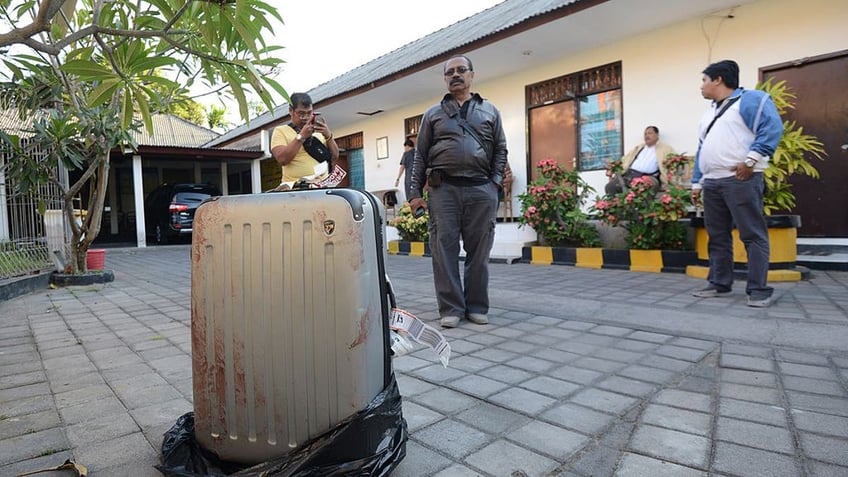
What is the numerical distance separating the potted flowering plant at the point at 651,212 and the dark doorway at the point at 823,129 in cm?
137

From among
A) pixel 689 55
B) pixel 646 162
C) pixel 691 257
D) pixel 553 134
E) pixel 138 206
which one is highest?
pixel 689 55

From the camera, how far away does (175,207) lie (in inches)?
486

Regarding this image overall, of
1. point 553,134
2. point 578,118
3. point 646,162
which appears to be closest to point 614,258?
point 646,162

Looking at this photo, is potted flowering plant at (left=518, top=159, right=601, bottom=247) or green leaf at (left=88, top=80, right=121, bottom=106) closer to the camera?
green leaf at (left=88, top=80, right=121, bottom=106)

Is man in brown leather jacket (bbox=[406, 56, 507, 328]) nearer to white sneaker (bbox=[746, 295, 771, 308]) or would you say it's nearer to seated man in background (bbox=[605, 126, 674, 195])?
white sneaker (bbox=[746, 295, 771, 308])

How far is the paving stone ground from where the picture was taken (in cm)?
160

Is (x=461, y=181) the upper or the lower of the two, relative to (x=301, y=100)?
lower

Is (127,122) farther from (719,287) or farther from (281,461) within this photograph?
(719,287)

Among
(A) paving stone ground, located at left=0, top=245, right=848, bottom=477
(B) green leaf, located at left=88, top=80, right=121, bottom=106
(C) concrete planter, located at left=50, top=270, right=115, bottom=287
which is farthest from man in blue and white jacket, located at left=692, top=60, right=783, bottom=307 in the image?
(C) concrete planter, located at left=50, top=270, right=115, bottom=287

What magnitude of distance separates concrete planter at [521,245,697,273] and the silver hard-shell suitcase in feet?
16.8

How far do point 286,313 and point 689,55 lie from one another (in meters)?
7.07

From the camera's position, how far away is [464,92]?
11.2 ft

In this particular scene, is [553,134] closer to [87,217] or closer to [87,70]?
[87,217]

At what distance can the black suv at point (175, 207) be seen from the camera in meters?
12.3
